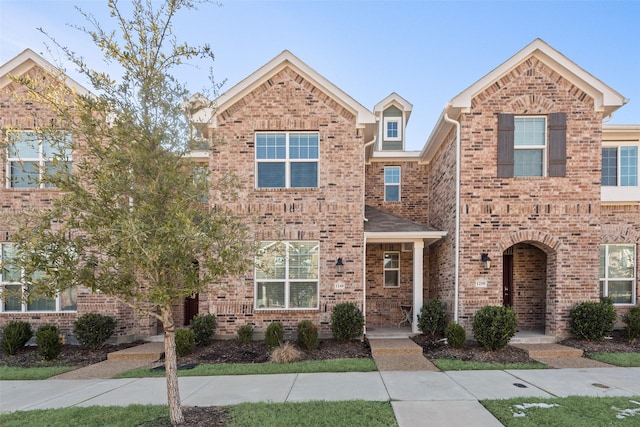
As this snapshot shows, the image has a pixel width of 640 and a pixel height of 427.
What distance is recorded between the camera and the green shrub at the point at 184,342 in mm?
8077

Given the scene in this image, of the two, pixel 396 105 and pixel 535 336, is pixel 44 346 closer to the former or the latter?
pixel 535 336

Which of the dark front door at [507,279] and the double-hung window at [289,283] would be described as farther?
the dark front door at [507,279]

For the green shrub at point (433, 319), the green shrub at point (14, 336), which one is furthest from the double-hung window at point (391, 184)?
the green shrub at point (14, 336)

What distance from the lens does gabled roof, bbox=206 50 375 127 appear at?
9484 mm

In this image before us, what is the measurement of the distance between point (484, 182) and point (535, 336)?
431cm

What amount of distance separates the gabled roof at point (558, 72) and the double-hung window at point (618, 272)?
409cm

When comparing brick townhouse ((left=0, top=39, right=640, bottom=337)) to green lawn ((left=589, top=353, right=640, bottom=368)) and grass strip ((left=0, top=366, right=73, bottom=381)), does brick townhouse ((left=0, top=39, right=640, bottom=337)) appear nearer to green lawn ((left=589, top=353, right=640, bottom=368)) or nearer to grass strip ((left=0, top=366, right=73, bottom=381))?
green lawn ((left=589, top=353, right=640, bottom=368))

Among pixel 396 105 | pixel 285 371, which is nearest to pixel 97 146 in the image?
pixel 285 371

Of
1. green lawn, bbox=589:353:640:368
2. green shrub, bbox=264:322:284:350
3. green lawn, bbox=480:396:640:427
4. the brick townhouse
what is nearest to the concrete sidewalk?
green lawn, bbox=480:396:640:427

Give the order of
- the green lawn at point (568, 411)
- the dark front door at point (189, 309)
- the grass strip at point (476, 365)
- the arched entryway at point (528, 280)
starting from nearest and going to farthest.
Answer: the green lawn at point (568, 411) < the grass strip at point (476, 365) < the arched entryway at point (528, 280) < the dark front door at point (189, 309)

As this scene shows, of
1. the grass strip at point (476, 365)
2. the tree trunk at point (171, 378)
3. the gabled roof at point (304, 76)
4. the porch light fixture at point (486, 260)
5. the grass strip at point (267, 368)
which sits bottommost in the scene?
the grass strip at point (267, 368)

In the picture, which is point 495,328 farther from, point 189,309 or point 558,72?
point 189,309

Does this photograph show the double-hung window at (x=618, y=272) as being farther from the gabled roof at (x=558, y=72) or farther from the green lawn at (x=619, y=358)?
the gabled roof at (x=558, y=72)

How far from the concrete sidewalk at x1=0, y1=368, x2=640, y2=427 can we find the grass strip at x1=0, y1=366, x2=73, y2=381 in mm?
290
